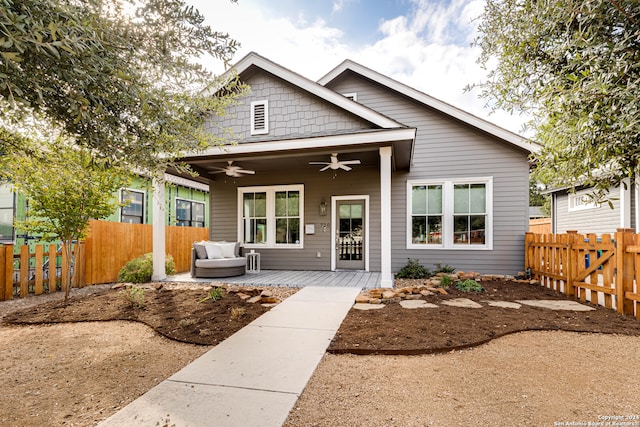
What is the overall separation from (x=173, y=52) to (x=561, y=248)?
7.11 metres

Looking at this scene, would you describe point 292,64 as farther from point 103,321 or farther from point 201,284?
point 103,321

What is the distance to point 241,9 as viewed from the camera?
3625mm

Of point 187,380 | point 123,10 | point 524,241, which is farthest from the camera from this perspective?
point 524,241

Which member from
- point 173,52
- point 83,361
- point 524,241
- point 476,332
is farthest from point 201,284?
point 524,241

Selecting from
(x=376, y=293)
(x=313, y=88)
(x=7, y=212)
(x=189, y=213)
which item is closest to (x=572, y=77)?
(x=376, y=293)

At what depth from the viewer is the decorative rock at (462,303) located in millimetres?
4996

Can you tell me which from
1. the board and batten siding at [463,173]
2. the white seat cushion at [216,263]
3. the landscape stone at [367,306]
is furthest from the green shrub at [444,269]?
the white seat cushion at [216,263]

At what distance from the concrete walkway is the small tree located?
8.80 feet

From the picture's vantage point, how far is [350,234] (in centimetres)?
902

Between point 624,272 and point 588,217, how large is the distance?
783 cm

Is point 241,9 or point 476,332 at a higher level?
point 241,9

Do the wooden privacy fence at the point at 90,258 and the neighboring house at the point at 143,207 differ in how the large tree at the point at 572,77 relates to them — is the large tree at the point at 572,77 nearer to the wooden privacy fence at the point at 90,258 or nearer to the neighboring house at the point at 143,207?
the neighboring house at the point at 143,207

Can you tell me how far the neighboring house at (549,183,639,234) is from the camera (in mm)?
8617

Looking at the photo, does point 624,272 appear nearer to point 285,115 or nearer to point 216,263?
point 285,115
